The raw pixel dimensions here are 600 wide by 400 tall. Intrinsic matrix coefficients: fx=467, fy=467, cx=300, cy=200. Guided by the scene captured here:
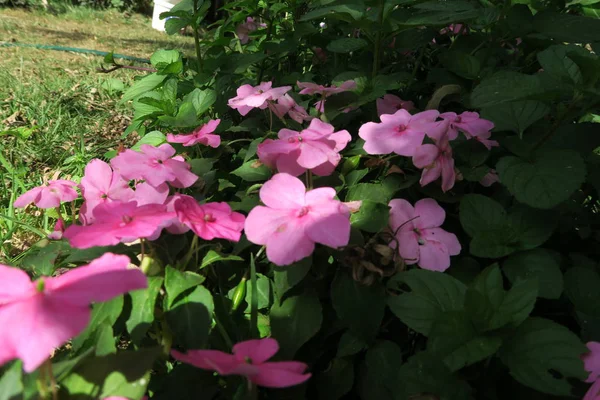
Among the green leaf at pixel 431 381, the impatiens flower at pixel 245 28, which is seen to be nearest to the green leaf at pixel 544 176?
the green leaf at pixel 431 381

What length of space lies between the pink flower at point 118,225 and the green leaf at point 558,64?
29.7 inches

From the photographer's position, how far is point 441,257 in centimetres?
83

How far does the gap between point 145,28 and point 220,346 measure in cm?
676

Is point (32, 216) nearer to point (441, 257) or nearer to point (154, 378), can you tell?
point (154, 378)

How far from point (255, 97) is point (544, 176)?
0.67m

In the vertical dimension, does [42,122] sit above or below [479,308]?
below

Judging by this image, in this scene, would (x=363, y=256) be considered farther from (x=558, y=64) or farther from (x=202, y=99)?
(x=202, y=99)

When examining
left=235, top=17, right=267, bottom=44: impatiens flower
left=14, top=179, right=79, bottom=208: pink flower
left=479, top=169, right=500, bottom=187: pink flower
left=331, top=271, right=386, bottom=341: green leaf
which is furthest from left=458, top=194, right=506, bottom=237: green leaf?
left=235, top=17, right=267, bottom=44: impatiens flower

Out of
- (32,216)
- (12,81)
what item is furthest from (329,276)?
(12,81)

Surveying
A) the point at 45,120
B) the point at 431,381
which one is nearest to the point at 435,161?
the point at 431,381

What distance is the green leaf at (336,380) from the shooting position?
77 centimetres

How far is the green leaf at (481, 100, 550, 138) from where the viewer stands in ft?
3.08

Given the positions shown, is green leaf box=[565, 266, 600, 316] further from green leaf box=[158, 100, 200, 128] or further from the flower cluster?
green leaf box=[158, 100, 200, 128]

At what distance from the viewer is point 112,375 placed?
52cm
